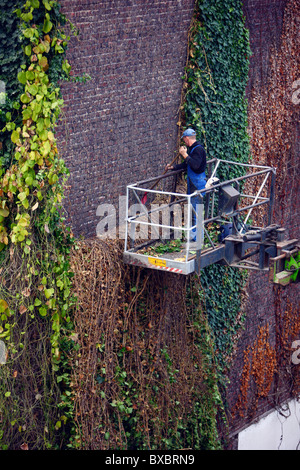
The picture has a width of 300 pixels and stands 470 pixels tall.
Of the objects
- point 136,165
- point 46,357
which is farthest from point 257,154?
point 46,357

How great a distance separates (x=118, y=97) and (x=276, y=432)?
26.9ft

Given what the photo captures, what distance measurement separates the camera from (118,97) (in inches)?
434

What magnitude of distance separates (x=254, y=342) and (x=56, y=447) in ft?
18.0

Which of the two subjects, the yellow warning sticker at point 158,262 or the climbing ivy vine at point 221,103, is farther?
the climbing ivy vine at point 221,103

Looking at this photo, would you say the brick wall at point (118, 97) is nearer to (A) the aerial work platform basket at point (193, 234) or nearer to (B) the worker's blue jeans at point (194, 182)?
(A) the aerial work platform basket at point (193, 234)

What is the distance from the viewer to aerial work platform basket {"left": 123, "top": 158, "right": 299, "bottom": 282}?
10.5 metres

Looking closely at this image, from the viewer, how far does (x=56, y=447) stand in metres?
10.6

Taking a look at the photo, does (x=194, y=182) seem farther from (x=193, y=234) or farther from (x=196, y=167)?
(x=193, y=234)

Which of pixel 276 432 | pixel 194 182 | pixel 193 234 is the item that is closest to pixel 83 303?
pixel 193 234

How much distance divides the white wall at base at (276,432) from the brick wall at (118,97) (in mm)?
5957

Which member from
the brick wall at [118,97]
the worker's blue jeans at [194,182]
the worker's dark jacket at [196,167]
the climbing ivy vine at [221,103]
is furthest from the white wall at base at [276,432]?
the brick wall at [118,97]

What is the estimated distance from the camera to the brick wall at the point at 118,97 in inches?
408

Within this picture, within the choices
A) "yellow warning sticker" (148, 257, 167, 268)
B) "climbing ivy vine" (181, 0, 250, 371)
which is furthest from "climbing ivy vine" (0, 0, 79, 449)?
"climbing ivy vine" (181, 0, 250, 371)

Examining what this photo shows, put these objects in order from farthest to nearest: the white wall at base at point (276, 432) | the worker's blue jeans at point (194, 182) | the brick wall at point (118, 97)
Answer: the white wall at base at point (276, 432) < the worker's blue jeans at point (194, 182) < the brick wall at point (118, 97)
